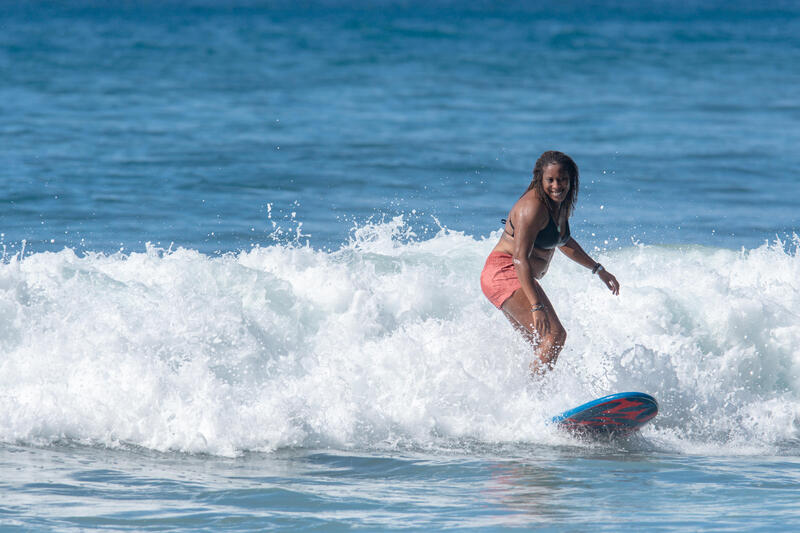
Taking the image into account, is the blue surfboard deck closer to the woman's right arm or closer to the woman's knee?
the woman's knee

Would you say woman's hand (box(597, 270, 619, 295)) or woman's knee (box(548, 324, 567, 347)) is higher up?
woman's hand (box(597, 270, 619, 295))

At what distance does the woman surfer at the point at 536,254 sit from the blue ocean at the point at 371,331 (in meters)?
0.32

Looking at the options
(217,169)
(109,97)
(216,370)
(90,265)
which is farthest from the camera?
(109,97)

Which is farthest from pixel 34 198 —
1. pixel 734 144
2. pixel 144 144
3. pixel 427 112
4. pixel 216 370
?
pixel 734 144

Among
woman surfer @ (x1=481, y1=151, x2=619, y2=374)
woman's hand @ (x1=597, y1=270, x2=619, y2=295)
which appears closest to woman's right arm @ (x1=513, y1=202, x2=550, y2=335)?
woman surfer @ (x1=481, y1=151, x2=619, y2=374)

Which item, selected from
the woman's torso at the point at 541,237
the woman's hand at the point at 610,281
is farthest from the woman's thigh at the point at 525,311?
the woman's hand at the point at 610,281

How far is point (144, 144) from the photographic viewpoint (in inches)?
647

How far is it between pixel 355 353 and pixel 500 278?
1.45 m

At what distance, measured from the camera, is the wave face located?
6.82 m

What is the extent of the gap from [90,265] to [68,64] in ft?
65.7

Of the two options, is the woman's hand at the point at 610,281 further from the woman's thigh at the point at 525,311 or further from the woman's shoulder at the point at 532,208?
the woman's shoulder at the point at 532,208

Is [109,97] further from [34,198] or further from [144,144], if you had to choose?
[34,198]

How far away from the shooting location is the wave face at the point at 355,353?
6816mm

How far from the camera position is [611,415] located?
659cm
